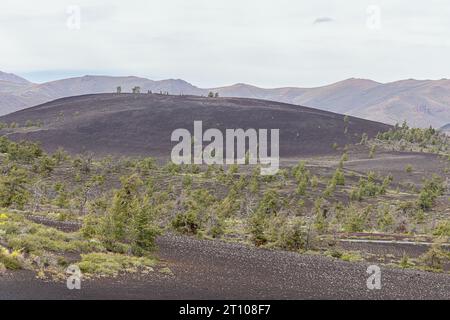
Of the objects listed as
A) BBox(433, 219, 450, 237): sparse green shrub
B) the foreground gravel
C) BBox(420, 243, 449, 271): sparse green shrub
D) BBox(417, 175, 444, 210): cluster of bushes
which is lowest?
BBox(417, 175, 444, 210): cluster of bushes

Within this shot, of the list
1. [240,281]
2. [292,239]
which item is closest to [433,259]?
[292,239]

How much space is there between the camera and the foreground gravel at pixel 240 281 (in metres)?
21.3

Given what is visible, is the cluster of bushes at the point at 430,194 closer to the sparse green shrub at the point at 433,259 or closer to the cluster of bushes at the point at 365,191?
the cluster of bushes at the point at 365,191

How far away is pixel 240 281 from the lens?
90.5ft

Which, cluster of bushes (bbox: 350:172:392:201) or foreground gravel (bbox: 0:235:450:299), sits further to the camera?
cluster of bushes (bbox: 350:172:392:201)

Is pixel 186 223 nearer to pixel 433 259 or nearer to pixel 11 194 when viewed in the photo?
pixel 11 194

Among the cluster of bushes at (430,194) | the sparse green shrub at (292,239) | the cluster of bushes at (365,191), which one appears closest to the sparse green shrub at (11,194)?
the sparse green shrub at (292,239)

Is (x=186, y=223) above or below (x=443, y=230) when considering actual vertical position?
above

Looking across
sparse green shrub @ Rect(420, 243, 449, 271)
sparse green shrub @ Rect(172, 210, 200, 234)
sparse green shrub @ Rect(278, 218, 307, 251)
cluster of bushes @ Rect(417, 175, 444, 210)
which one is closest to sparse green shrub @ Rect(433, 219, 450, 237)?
sparse green shrub @ Rect(420, 243, 449, 271)

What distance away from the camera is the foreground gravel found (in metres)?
21.3

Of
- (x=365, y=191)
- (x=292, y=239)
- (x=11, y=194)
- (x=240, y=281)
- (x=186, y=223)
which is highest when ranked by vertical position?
(x=11, y=194)

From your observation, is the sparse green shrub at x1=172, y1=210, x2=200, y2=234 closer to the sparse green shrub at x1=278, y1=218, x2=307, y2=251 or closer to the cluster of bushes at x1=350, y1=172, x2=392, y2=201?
the sparse green shrub at x1=278, y1=218, x2=307, y2=251
